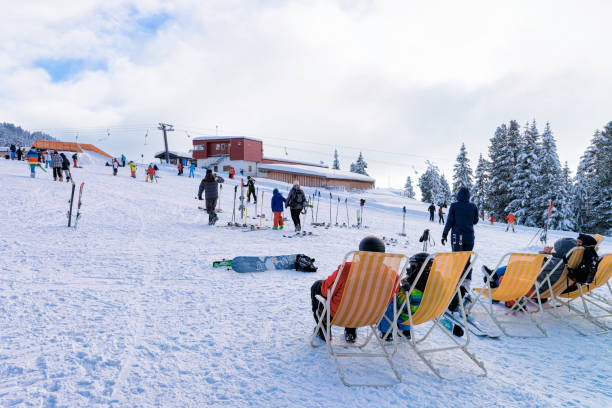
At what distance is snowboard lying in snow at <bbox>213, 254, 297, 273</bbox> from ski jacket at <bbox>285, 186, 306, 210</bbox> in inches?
A: 173

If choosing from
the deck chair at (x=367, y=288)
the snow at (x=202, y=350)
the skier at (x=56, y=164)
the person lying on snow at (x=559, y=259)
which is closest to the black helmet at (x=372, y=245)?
the deck chair at (x=367, y=288)

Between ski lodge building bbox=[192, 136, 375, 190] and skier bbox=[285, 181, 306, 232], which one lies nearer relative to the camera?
skier bbox=[285, 181, 306, 232]

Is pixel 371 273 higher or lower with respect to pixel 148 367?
higher

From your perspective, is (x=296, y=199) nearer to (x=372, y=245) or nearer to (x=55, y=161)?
(x=372, y=245)

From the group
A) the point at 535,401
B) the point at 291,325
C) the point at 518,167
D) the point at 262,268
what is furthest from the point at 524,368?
the point at 518,167

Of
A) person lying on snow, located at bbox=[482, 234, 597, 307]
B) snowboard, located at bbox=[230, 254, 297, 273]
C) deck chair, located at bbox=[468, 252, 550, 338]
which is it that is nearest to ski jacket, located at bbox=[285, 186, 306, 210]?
snowboard, located at bbox=[230, 254, 297, 273]

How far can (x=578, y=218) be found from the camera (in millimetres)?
34812

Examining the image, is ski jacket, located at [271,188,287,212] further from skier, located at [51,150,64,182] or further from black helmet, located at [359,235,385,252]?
skier, located at [51,150,64,182]

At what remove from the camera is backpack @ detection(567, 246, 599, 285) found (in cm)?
457

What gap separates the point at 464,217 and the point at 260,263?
3.97 m

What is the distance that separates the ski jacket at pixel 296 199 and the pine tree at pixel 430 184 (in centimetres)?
5022

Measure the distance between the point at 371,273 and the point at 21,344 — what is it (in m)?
3.40

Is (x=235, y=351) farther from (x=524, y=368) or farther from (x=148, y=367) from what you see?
(x=524, y=368)

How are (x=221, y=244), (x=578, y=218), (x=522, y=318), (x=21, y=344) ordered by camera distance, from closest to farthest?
(x=21, y=344) < (x=522, y=318) < (x=221, y=244) < (x=578, y=218)
